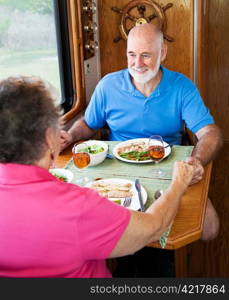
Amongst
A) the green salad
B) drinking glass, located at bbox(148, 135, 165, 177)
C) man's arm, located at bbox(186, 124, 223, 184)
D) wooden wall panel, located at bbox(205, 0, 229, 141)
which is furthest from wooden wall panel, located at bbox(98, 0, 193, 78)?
drinking glass, located at bbox(148, 135, 165, 177)

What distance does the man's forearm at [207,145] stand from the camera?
1.78 m

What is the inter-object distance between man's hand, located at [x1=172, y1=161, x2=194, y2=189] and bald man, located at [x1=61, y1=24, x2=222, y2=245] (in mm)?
581

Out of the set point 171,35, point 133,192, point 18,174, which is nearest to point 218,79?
point 171,35

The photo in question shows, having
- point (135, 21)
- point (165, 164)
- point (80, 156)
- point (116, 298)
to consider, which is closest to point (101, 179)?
point (80, 156)

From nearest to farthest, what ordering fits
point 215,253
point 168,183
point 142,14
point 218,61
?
1. point 168,183
2. point 215,253
3. point 142,14
4. point 218,61

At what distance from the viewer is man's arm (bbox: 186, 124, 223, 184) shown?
1.60 metres

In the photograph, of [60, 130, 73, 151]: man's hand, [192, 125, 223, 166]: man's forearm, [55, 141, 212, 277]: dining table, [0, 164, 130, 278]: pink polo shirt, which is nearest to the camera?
[0, 164, 130, 278]: pink polo shirt

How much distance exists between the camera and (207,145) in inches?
73.6

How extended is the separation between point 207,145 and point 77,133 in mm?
747

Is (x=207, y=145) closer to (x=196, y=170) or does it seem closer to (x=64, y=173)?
(x=196, y=170)

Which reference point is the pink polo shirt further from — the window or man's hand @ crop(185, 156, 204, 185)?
the window

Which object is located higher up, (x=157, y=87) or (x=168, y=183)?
(x=157, y=87)

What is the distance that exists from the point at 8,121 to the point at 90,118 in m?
1.37

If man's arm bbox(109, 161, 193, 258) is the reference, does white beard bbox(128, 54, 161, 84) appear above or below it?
above
